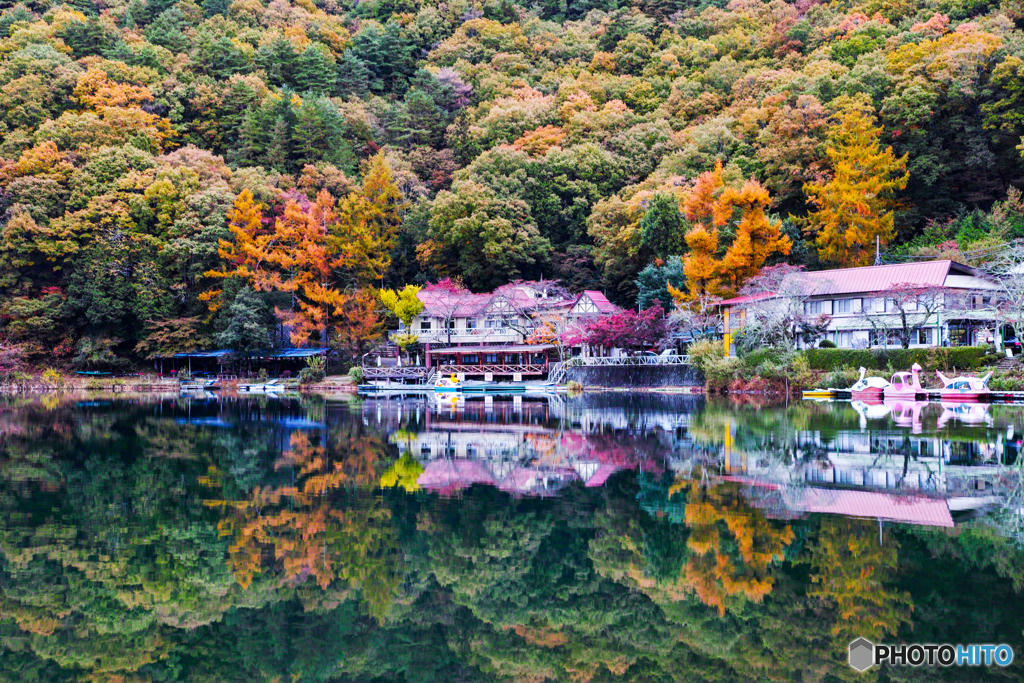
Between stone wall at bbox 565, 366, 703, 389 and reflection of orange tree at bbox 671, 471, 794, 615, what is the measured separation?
1062 inches

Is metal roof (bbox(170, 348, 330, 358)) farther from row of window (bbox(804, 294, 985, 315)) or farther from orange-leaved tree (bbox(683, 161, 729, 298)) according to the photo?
row of window (bbox(804, 294, 985, 315))

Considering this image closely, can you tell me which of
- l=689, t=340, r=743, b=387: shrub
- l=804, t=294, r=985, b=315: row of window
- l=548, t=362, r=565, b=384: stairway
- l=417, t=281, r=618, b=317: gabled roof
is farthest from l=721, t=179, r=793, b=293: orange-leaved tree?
l=548, t=362, r=565, b=384: stairway

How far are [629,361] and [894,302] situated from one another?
44.0 ft

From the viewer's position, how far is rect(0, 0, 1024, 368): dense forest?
4084cm

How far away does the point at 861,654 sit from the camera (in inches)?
240

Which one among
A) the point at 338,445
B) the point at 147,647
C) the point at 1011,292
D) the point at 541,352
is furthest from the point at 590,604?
the point at 541,352

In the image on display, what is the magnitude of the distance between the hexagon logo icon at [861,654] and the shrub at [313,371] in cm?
4415

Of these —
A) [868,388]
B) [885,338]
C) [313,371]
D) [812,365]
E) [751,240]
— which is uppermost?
[751,240]

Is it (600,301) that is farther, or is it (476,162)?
(476,162)

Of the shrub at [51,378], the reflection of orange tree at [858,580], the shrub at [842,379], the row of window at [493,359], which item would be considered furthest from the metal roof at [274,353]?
the reflection of orange tree at [858,580]

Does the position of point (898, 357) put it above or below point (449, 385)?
above

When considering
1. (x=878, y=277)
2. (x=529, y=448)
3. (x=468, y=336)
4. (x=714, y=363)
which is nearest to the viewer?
(x=529, y=448)

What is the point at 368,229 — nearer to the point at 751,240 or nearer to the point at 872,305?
the point at 751,240

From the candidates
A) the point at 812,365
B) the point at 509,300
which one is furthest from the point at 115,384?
the point at 812,365
